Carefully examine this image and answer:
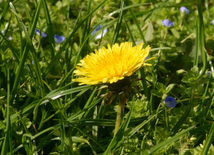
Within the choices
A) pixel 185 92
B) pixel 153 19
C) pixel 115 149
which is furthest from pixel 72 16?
pixel 115 149

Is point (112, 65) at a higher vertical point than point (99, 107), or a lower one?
higher

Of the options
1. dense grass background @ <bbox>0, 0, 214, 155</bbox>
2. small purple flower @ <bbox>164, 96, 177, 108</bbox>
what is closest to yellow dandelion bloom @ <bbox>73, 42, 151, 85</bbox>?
dense grass background @ <bbox>0, 0, 214, 155</bbox>

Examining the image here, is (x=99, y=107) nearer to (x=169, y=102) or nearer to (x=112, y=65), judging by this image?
(x=169, y=102)

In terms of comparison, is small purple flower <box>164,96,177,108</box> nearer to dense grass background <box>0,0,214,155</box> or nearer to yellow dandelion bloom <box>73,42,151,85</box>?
dense grass background <box>0,0,214,155</box>

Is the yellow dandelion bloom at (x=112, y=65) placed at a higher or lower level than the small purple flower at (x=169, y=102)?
higher

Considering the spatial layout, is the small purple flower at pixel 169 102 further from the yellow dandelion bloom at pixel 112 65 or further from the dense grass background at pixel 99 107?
the yellow dandelion bloom at pixel 112 65

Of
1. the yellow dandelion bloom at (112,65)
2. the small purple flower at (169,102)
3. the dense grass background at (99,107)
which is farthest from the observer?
the small purple flower at (169,102)

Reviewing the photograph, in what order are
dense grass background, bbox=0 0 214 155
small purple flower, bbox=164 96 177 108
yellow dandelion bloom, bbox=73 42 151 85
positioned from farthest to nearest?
small purple flower, bbox=164 96 177 108
dense grass background, bbox=0 0 214 155
yellow dandelion bloom, bbox=73 42 151 85

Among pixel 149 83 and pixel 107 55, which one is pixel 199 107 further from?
pixel 107 55

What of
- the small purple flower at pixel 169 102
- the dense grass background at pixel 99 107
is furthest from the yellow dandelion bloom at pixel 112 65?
the small purple flower at pixel 169 102

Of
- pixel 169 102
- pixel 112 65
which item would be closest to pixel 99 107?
pixel 169 102
